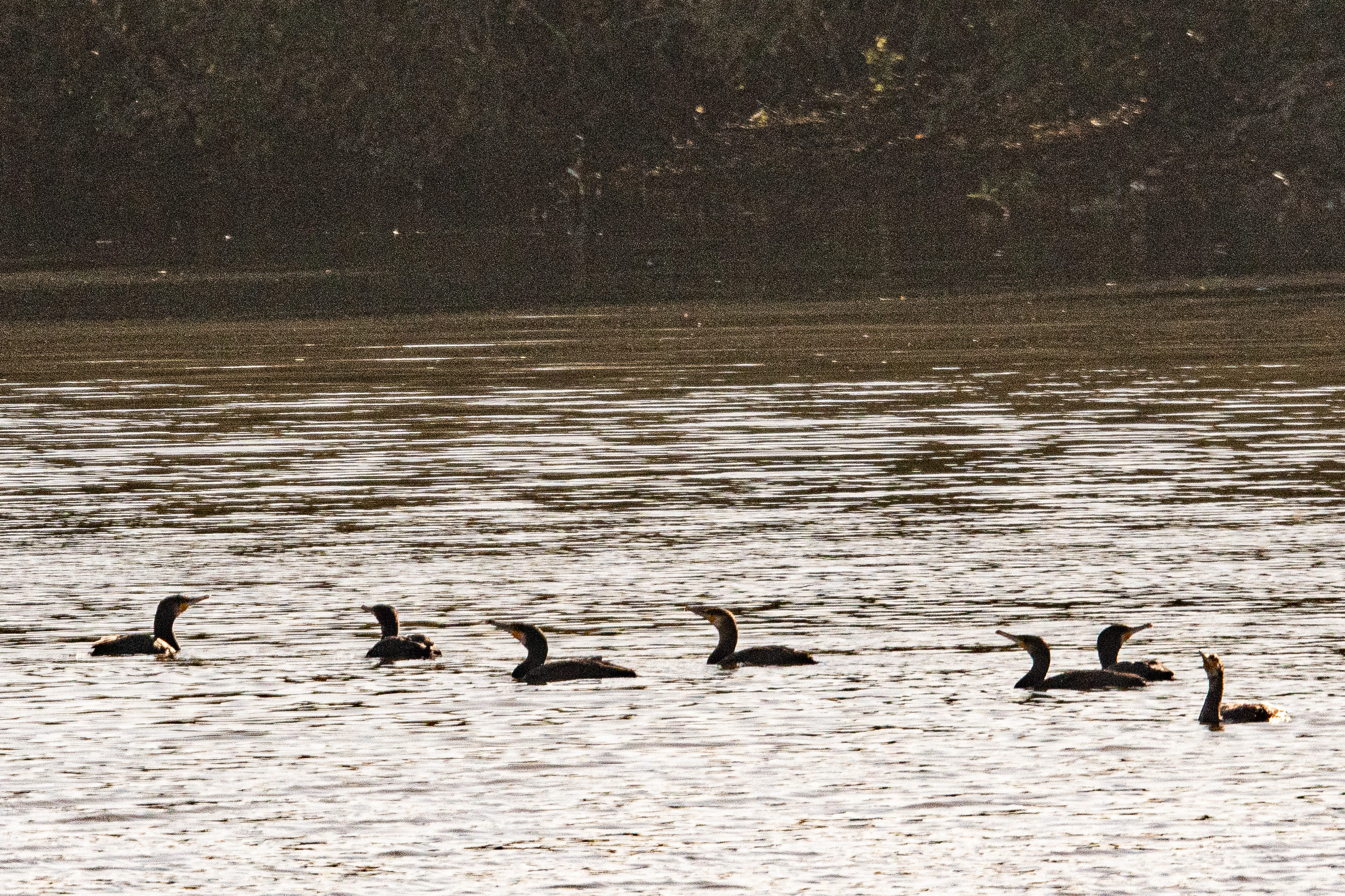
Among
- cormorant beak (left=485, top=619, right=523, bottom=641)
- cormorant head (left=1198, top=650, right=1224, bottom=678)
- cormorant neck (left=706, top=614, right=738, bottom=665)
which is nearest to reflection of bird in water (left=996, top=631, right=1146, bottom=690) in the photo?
cormorant head (left=1198, top=650, right=1224, bottom=678)

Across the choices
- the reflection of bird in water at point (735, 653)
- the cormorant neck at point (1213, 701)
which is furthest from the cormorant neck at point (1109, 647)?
the reflection of bird in water at point (735, 653)

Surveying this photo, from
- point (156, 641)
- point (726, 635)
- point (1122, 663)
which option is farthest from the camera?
point (156, 641)

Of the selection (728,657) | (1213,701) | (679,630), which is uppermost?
(1213,701)

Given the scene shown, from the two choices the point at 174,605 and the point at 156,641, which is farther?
the point at 174,605

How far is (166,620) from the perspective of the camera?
19266mm

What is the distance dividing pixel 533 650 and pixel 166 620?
9.22 feet

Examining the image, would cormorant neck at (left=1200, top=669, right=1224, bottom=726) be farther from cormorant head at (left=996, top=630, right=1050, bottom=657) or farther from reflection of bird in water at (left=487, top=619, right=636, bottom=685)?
reflection of bird in water at (left=487, top=619, right=636, bottom=685)

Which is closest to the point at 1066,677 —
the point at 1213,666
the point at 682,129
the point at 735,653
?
the point at 1213,666

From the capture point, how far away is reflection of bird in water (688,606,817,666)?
717 inches

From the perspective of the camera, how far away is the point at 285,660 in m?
18.9

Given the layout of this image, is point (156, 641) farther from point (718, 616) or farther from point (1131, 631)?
point (1131, 631)

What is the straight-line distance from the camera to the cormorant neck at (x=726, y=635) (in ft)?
59.7

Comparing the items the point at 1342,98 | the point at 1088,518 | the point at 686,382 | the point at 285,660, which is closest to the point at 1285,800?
the point at 285,660

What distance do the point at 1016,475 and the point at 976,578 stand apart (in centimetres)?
754
